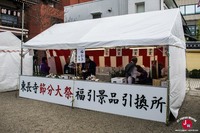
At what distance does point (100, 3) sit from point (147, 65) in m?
11.4

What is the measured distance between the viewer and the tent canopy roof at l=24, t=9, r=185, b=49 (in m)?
6.38

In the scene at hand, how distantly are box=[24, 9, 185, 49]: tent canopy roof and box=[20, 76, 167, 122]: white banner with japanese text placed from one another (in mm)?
1260

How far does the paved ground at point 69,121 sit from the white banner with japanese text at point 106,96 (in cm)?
21

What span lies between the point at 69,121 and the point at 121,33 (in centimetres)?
311

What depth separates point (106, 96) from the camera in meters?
7.12

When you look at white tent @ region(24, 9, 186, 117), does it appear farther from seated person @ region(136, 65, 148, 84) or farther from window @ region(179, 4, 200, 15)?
window @ region(179, 4, 200, 15)

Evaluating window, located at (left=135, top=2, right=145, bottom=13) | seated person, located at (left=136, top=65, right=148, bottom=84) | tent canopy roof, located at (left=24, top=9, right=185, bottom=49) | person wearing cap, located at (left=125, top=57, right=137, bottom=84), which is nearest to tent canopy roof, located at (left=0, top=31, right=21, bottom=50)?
tent canopy roof, located at (left=24, top=9, right=185, bottom=49)

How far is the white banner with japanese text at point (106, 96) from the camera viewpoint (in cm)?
624

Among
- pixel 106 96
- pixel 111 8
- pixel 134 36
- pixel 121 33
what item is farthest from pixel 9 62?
pixel 111 8

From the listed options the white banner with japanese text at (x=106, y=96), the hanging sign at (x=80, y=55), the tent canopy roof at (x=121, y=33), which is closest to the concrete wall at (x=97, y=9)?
the tent canopy roof at (x=121, y=33)

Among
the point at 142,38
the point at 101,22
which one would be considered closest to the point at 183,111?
the point at 142,38

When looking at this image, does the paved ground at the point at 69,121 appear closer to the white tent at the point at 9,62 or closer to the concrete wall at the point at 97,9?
the white tent at the point at 9,62

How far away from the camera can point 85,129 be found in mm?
5691

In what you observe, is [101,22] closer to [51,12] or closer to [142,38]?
[142,38]
